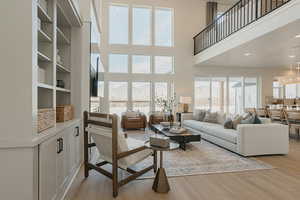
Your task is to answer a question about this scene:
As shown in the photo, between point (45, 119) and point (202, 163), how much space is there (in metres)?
2.62

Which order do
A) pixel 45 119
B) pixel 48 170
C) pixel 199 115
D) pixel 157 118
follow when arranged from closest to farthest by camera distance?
pixel 48 170
pixel 45 119
pixel 199 115
pixel 157 118

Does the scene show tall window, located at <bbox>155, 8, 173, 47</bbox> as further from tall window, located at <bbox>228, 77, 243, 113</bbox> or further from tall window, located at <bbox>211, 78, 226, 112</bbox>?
tall window, located at <bbox>228, 77, 243, 113</bbox>

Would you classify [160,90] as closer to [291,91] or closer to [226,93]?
[226,93]

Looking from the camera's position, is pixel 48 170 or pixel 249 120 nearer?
pixel 48 170

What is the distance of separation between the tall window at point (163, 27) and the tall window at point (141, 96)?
6.57ft

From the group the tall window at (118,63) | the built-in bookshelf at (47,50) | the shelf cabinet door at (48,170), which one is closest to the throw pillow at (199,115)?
the tall window at (118,63)

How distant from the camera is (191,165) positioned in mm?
3148

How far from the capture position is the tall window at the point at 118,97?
25.7 ft

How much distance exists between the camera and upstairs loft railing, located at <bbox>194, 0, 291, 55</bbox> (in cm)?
459

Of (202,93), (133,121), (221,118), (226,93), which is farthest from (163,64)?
(221,118)

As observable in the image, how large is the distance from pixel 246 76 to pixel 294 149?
518 centimetres

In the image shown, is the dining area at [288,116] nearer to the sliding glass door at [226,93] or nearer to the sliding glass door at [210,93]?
the sliding glass door at [226,93]

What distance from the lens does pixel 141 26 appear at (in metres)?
8.10

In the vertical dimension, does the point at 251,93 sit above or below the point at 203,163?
above
